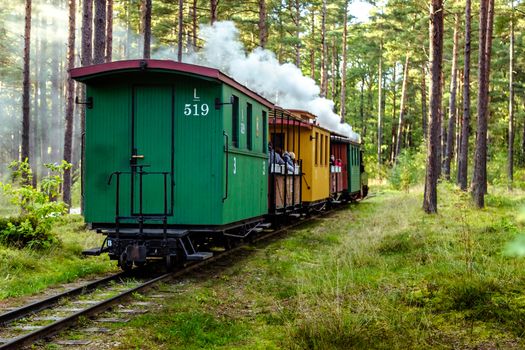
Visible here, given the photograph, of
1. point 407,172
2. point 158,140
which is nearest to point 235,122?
point 158,140

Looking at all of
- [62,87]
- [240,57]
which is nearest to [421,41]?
[240,57]

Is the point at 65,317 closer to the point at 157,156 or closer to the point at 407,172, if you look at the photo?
the point at 157,156

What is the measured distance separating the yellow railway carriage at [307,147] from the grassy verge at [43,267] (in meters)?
5.88

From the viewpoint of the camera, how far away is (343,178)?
2500cm

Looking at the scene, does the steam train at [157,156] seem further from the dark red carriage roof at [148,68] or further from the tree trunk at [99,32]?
the tree trunk at [99,32]

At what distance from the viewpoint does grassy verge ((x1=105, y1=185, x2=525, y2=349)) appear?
559cm

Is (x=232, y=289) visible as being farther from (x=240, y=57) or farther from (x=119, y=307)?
(x=240, y=57)

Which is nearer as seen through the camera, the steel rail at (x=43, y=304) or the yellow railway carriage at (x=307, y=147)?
the steel rail at (x=43, y=304)

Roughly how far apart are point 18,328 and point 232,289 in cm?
301

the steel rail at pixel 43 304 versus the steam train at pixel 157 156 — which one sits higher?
the steam train at pixel 157 156

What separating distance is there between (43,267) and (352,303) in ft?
17.9

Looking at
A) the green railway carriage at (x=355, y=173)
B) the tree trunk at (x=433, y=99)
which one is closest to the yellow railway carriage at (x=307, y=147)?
the tree trunk at (x=433, y=99)

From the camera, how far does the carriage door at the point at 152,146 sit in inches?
374

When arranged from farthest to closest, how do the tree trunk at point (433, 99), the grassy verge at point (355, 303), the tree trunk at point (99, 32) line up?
1. the tree trunk at point (433, 99)
2. the tree trunk at point (99, 32)
3. the grassy verge at point (355, 303)
